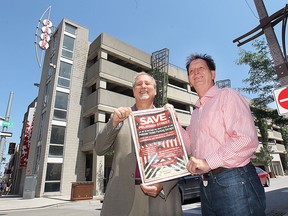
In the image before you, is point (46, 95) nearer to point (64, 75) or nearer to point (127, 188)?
point (64, 75)

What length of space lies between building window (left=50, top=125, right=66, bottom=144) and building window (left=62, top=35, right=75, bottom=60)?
7237mm

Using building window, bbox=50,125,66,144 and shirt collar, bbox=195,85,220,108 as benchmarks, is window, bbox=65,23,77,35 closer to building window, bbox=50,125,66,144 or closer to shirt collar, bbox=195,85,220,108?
building window, bbox=50,125,66,144

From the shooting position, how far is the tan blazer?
191 centimetres

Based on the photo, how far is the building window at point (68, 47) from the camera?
68.8ft

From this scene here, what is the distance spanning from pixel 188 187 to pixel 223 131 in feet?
26.7

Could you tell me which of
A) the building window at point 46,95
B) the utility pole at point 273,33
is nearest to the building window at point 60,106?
the building window at point 46,95

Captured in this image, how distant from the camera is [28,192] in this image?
51.6ft

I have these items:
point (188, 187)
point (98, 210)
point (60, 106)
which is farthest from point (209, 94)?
point (60, 106)

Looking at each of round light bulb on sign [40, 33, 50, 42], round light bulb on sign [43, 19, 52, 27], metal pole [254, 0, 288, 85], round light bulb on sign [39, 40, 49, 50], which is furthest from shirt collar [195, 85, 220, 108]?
round light bulb on sign [43, 19, 52, 27]

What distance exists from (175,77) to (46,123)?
53.7 ft

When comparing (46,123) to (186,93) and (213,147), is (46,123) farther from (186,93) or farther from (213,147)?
(213,147)

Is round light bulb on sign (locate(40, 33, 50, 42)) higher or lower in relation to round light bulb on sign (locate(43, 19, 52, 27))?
lower

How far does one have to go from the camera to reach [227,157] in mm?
1620

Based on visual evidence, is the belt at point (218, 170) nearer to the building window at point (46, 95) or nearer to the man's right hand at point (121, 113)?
the man's right hand at point (121, 113)
